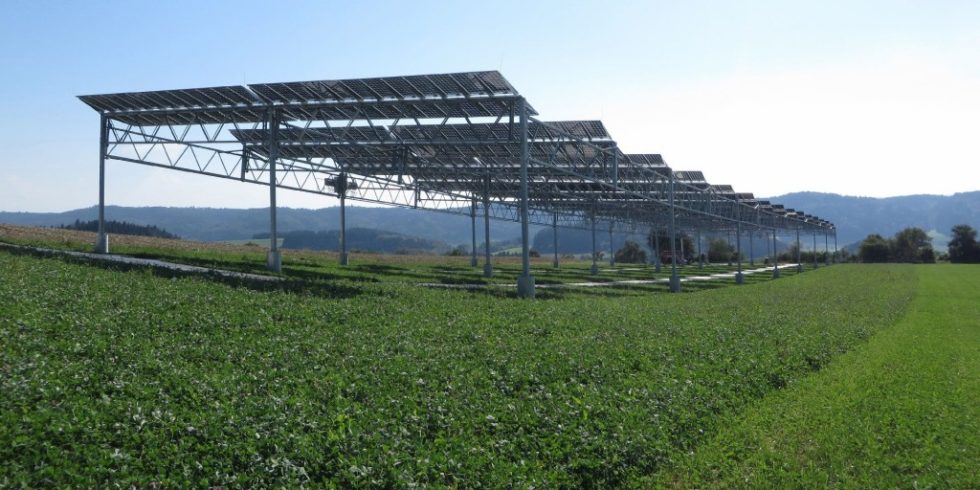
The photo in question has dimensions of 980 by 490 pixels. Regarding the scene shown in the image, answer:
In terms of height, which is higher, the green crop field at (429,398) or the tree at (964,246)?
the tree at (964,246)

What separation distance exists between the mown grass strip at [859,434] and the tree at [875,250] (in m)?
131

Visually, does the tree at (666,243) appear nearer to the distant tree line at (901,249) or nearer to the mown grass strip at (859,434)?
the distant tree line at (901,249)

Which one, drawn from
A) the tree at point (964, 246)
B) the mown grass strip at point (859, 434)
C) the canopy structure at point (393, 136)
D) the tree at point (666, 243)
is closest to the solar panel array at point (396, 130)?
the canopy structure at point (393, 136)

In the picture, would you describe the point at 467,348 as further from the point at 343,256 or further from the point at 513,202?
the point at 513,202

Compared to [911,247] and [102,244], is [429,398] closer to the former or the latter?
[102,244]

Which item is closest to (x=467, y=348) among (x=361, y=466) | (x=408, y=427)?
(x=408, y=427)

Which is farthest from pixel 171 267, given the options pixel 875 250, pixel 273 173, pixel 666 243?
pixel 875 250

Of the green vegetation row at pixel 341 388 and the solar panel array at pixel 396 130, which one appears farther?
the solar panel array at pixel 396 130

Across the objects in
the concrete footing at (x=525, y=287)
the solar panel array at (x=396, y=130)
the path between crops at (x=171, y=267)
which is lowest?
the concrete footing at (x=525, y=287)

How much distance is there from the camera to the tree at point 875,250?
130500 mm

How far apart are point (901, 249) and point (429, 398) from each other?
472 ft

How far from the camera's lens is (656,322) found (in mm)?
21703

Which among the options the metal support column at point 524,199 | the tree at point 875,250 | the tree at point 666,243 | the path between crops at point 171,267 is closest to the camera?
the path between crops at point 171,267

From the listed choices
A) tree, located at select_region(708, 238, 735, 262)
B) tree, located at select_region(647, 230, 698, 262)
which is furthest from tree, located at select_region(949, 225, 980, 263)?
tree, located at select_region(647, 230, 698, 262)
